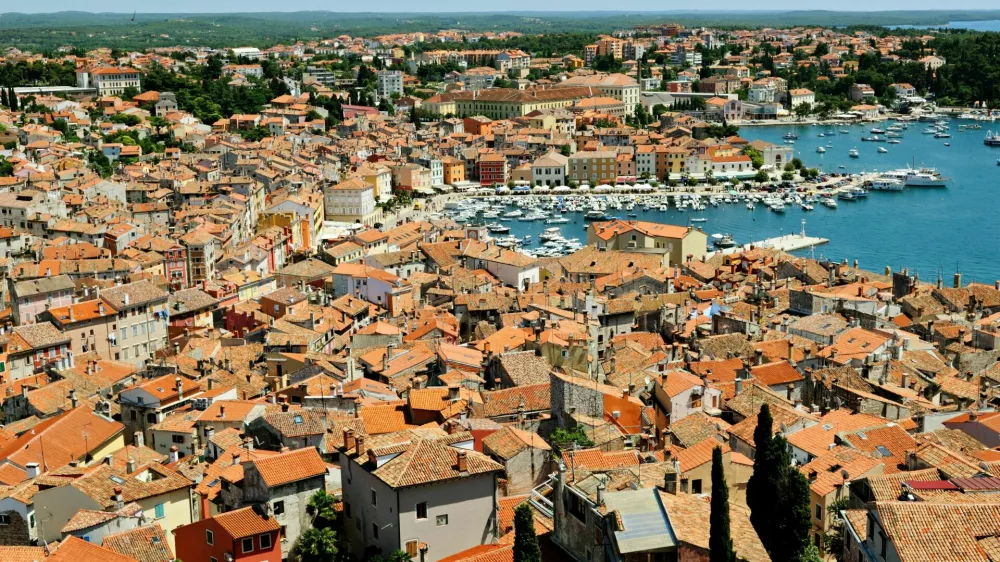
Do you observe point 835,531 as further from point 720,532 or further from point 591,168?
point 591,168

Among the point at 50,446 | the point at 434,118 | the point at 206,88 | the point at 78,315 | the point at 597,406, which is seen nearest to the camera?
the point at 597,406

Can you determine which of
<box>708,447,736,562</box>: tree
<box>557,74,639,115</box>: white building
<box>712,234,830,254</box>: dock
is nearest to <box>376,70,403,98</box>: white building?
<box>557,74,639,115</box>: white building

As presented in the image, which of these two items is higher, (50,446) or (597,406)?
(597,406)

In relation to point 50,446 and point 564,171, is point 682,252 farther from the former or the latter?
point 564,171

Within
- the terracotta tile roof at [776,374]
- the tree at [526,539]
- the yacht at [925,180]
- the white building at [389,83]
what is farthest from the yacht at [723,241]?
the white building at [389,83]

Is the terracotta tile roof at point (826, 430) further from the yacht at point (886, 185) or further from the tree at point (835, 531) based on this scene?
the yacht at point (886, 185)

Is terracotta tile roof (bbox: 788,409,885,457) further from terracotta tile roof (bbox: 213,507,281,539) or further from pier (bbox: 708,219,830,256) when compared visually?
pier (bbox: 708,219,830,256)

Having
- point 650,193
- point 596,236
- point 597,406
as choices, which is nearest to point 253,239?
point 596,236

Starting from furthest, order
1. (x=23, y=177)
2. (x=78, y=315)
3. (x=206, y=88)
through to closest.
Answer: (x=206, y=88) < (x=23, y=177) < (x=78, y=315)
